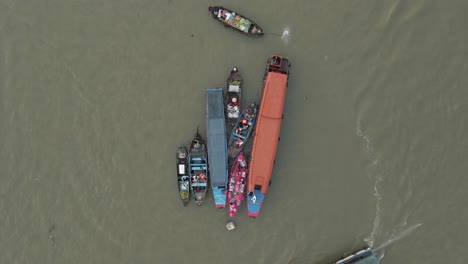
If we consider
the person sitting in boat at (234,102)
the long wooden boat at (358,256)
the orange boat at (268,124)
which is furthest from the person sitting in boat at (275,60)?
the long wooden boat at (358,256)

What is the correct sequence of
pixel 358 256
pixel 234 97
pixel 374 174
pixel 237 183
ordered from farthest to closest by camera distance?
1. pixel 237 183
2. pixel 234 97
3. pixel 374 174
4. pixel 358 256

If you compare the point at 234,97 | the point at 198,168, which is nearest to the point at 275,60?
the point at 234,97

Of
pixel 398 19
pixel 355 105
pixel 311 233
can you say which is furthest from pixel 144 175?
pixel 398 19

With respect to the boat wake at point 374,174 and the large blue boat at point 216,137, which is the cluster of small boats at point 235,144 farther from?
the boat wake at point 374,174

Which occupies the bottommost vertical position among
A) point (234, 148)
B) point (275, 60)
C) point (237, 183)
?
point (237, 183)

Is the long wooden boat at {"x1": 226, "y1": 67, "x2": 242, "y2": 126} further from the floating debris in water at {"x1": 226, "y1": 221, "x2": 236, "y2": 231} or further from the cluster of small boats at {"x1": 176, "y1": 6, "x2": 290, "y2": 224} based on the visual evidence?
the floating debris in water at {"x1": 226, "y1": 221, "x2": 236, "y2": 231}

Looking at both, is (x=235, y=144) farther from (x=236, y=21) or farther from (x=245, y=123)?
(x=236, y=21)
